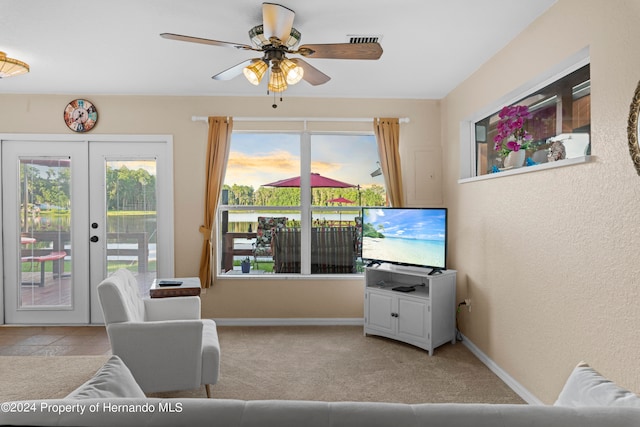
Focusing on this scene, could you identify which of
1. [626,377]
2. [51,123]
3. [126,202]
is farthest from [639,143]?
[51,123]

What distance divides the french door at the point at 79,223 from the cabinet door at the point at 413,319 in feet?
8.03

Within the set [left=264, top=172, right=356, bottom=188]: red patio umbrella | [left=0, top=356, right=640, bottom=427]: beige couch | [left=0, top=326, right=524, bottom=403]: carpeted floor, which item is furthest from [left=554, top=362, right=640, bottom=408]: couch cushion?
[left=264, top=172, right=356, bottom=188]: red patio umbrella

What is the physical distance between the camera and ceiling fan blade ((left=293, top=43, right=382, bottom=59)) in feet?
7.71

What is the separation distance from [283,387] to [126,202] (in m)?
2.73

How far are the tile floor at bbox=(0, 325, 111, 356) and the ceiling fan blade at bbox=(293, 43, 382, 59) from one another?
3.08m

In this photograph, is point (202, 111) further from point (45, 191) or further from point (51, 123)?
point (45, 191)

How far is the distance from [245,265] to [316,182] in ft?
3.98

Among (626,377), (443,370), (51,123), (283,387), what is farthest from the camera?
(51,123)

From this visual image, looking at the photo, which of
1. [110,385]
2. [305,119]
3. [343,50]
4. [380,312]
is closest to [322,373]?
[380,312]

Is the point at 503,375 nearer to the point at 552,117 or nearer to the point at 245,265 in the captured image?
the point at 552,117

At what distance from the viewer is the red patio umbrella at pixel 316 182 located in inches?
179

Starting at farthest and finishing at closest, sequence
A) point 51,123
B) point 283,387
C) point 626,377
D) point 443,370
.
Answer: point 51,123, point 443,370, point 283,387, point 626,377

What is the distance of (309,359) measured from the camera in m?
3.48

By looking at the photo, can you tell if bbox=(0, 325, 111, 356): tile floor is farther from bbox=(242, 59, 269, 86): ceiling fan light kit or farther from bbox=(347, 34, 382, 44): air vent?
bbox=(347, 34, 382, 44): air vent
